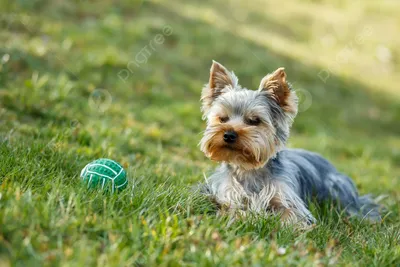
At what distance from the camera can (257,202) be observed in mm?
4984

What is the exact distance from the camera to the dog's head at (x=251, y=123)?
16.1 feet

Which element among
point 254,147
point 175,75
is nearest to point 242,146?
point 254,147

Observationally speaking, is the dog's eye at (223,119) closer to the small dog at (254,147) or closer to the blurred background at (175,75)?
the small dog at (254,147)

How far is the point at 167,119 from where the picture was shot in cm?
980

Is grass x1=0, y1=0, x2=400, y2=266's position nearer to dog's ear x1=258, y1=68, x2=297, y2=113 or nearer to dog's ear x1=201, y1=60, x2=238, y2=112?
dog's ear x1=201, y1=60, x2=238, y2=112

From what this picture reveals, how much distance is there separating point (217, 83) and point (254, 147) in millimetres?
1121

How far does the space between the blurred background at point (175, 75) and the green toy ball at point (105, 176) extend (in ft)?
2.84

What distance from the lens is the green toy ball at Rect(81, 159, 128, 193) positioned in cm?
443

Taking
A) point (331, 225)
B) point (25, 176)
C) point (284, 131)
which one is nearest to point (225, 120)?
point (284, 131)

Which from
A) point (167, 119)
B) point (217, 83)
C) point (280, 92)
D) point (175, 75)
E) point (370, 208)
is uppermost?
point (280, 92)

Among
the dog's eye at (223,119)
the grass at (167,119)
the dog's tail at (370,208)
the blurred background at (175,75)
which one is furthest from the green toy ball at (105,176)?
the dog's tail at (370,208)

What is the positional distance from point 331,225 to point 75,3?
10.4m

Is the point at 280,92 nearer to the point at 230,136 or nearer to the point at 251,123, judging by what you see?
the point at 251,123

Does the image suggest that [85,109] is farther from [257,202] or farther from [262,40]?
[262,40]
